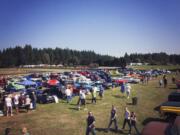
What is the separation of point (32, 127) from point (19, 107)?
5824 millimetres

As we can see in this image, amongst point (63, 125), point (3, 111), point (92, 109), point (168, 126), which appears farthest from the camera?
point (92, 109)

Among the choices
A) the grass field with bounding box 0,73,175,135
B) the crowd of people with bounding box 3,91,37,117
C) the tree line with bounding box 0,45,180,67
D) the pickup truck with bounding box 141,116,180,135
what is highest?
the tree line with bounding box 0,45,180,67

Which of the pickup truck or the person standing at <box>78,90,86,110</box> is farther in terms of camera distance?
the person standing at <box>78,90,86,110</box>

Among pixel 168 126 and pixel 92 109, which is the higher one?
pixel 168 126

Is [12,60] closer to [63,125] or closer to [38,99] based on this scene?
[38,99]

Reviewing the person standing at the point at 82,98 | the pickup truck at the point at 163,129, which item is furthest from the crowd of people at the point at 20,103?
the pickup truck at the point at 163,129

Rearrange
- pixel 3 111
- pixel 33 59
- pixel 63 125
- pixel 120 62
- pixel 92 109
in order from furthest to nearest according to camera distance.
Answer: pixel 33 59 < pixel 120 62 < pixel 92 109 < pixel 3 111 < pixel 63 125

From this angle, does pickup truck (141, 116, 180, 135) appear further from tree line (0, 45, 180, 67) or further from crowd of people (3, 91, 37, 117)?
tree line (0, 45, 180, 67)

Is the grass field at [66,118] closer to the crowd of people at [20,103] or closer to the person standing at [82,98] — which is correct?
the person standing at [82,98]

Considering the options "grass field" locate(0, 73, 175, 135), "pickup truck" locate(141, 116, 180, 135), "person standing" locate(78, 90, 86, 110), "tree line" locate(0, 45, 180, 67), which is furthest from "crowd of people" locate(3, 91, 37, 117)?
"tree line" locate(0, 45, 180, 67)

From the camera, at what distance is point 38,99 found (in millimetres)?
24578

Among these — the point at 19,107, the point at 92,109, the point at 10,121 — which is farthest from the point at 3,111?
the point at 92,109

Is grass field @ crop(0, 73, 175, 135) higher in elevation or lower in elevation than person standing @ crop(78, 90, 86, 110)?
lower

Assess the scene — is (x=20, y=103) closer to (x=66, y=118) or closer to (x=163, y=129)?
(x=66, y=118)
